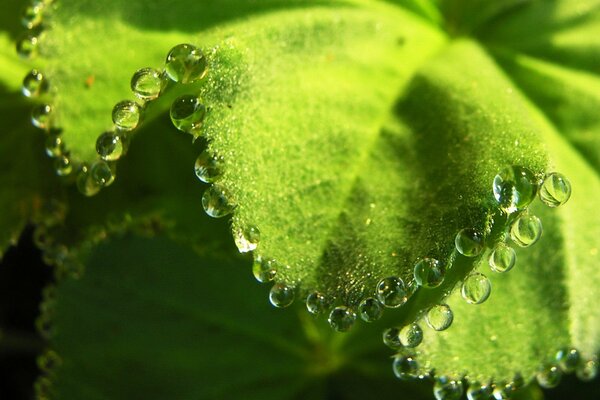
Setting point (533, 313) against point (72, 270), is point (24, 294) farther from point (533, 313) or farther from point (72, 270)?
point (533, 313)

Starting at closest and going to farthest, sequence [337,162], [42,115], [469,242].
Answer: [469,242] < [337,162] < [42,115]

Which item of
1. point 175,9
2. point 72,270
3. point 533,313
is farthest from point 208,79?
point 72,270

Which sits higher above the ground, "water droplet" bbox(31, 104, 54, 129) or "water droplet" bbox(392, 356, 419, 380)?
"water droplet" bbox(31, 104, 54, 129)

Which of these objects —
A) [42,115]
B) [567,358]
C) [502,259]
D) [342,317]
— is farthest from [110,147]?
[567,358]

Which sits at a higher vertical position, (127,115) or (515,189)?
(127,115)

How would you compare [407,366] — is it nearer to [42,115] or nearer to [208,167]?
[208,167]

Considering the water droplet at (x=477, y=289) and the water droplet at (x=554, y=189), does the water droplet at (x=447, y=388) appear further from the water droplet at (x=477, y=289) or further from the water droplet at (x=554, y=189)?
the water droplet at (x=554, y=189)

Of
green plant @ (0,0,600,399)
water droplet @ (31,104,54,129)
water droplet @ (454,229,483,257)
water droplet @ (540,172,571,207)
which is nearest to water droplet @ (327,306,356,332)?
green plant @ (0,0,600,399)

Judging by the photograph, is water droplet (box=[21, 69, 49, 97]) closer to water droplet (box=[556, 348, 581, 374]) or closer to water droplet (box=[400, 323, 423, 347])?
water droplet (box=[400, 323, 423, 347])
